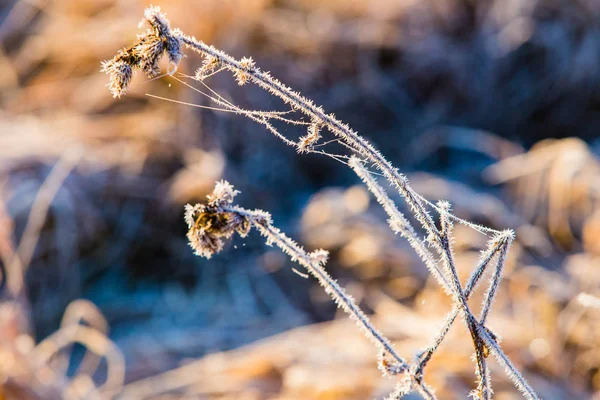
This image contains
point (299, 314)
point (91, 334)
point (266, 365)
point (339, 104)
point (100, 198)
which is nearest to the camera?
point (266, 365)

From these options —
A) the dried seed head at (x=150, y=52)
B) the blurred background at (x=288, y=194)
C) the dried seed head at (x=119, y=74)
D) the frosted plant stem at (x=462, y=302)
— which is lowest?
the frosted plant stem at (x=462, y=302)

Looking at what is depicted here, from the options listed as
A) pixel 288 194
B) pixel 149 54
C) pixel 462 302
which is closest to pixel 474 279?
pixel 462 302

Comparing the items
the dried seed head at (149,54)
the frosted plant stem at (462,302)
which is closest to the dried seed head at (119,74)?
the dried seed head at (149,54)

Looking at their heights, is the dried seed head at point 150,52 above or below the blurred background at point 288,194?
below

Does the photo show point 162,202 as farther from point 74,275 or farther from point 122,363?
point 122,363

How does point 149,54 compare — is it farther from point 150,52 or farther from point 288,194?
point 288,194

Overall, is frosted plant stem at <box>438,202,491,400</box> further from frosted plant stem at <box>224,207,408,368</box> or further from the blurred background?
the blurred background

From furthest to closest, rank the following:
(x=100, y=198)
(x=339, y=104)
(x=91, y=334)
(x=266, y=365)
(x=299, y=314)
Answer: (x=339, y=104) → (x=100, y=198) → (x=299, y=314) → (x=91, y=334) → (x=266, y=365)

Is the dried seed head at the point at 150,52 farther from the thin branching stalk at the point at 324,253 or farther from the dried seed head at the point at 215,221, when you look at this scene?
the dried seed head at the point at 215,221

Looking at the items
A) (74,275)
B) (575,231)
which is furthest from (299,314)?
(575,231)

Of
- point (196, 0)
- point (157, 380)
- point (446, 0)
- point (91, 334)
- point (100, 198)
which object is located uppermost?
point (446, 0)
